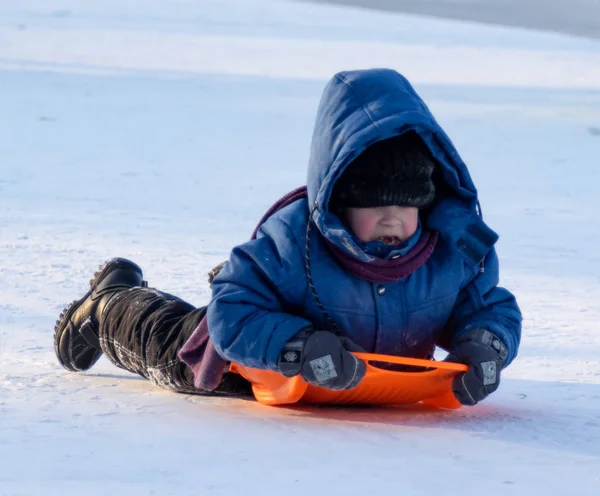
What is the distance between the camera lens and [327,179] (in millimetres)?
2074

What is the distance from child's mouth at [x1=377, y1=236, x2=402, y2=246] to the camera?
84.7 inches

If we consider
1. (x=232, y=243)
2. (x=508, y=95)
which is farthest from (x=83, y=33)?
(x=232, y=243)

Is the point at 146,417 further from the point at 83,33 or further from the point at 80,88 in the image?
the point at 83,33

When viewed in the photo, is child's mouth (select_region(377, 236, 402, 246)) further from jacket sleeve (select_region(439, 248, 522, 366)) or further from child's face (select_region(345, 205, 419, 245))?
jacket sleeve (select_region(439, 248, 522, 366))

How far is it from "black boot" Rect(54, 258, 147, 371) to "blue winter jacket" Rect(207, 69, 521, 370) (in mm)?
625

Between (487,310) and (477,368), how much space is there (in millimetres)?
209

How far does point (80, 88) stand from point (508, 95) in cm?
257

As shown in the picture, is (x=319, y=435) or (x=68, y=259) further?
(x=68, y=259)

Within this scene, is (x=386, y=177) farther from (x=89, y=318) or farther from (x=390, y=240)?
(x=89, y=318)

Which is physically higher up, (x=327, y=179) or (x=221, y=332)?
(x=327, y=179)

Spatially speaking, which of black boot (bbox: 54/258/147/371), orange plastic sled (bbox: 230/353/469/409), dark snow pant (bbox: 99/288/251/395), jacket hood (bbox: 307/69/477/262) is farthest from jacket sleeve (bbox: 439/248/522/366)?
black boot (bbox: 54/258/147/371)

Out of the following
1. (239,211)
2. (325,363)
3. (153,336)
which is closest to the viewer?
(325,363)

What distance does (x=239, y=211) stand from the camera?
4.34 m

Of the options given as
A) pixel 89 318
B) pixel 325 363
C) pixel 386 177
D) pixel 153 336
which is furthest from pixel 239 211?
pixel 325 363
